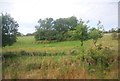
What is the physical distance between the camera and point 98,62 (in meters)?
2.76

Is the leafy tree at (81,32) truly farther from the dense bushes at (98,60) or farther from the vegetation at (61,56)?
the dense bushes at (98,60)

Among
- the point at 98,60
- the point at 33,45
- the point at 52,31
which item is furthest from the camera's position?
the point at 52,31

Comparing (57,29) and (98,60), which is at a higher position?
(57,29)

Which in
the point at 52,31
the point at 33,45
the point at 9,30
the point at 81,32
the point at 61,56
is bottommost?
the point at 61,56

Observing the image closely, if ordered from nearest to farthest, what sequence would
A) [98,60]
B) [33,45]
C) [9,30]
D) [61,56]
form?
[98,60], [61,56], [9,30], [33,45]

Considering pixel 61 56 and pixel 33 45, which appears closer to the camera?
pixel 61 56

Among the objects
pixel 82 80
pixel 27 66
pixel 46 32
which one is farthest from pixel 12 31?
pixel 82 80

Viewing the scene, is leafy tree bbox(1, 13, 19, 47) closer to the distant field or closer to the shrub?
the distant field

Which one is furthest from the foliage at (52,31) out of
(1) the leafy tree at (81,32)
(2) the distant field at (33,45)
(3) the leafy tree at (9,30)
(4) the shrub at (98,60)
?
(4) the shrub at (98,60)

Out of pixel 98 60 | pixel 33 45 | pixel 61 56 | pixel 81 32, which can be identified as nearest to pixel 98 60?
pixel 98 60

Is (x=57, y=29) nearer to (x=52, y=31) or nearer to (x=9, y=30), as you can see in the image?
(x=52, y=31)

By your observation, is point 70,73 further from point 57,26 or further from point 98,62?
point 57,26

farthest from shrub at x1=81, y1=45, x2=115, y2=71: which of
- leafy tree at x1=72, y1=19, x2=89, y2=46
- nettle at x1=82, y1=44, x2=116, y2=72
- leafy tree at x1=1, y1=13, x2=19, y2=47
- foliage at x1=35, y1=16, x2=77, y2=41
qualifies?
foliage at x1=35, y1=16, x2=77, y2=41

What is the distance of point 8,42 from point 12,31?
774mm
